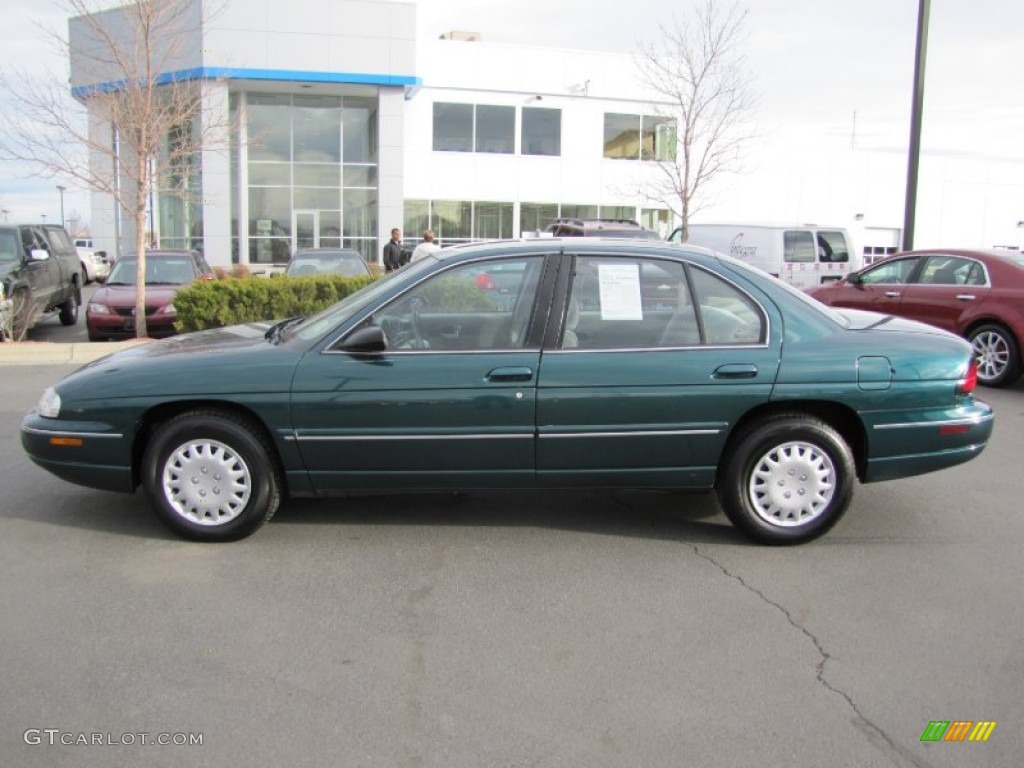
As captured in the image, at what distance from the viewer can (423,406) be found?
454 cm

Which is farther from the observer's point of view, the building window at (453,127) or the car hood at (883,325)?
the building window at (453,127)

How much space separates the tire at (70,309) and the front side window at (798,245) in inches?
558

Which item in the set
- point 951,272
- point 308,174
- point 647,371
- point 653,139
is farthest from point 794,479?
point 653,139

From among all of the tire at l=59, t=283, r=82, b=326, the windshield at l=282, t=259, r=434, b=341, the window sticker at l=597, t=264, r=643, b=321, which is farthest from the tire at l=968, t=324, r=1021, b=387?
the tire at l=59, t=283, r=82, b=326

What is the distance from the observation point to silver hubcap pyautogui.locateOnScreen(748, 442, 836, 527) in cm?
468

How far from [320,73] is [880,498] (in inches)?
1017

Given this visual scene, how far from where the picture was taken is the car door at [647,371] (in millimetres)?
4566

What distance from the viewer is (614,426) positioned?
15.0 ft

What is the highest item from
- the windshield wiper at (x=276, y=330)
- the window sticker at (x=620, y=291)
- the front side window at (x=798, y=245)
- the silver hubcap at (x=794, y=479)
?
the front side window at (x=798, y=245)

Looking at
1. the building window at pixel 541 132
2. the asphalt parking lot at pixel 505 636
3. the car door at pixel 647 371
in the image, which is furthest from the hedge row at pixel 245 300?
the building window at pixel 541 132

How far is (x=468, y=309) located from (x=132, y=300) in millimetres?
10252

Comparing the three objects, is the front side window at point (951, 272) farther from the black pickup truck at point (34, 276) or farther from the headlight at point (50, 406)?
the black pickup truck at point (34, 276)

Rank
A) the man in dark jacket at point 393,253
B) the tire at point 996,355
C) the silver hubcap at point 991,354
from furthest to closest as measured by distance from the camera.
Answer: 1. the man in dark jacket at point 393,253
2. the silver hubcap at point 991,354
3. the tire at point 996,355

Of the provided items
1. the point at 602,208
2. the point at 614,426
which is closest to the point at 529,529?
the point at 614,426
